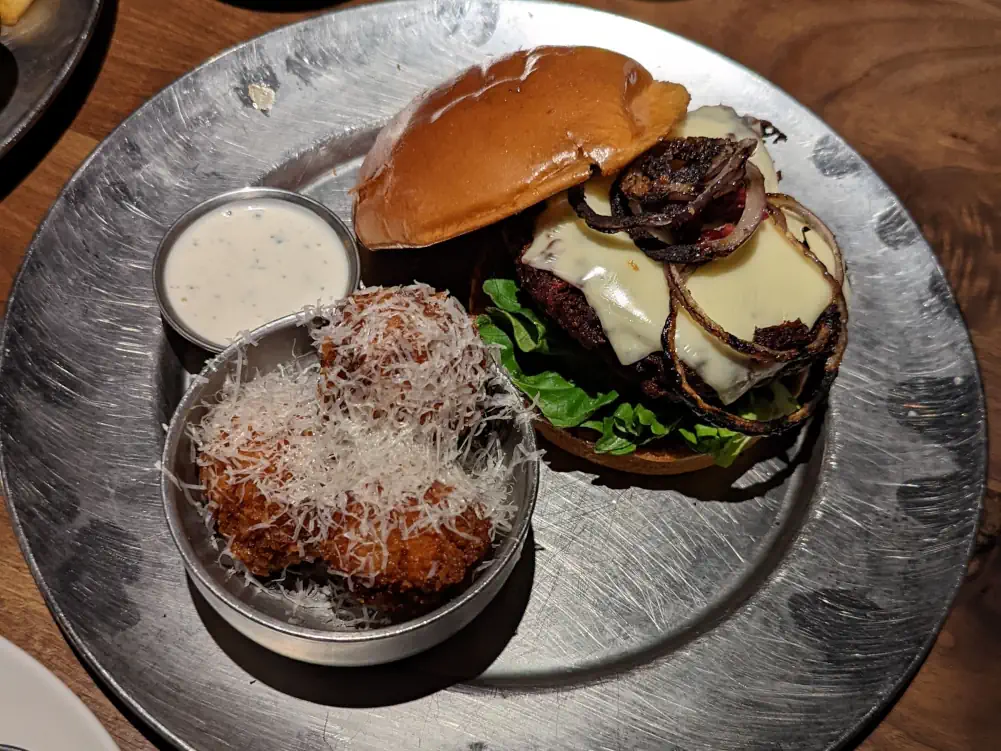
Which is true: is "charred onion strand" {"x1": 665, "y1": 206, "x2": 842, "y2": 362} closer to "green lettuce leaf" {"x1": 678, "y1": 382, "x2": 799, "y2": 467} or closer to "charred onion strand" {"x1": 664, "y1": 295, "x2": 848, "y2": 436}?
"charred onion strand" {"x1": 664, "y1": 295, "x2": 848, "y2": 436}

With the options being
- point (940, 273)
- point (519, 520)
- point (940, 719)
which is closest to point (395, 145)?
point (519, 520)

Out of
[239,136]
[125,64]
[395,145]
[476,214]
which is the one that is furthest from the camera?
[125,64]

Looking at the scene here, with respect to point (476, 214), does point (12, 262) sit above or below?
below

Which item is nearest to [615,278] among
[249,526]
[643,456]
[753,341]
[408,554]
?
[753,341]

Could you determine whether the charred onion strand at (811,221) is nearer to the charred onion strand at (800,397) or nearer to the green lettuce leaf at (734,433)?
the charred onion strand at (800,397)

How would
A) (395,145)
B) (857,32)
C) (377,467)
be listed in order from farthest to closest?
(857,32) → (395,145) → (377,467)

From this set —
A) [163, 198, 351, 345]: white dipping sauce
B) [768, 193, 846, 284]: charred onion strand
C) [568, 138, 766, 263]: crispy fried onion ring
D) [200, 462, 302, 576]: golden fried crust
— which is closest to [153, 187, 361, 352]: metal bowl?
[163, 198, 351, 345]: white dipping sauce

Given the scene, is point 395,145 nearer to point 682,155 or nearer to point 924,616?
point 682,155
